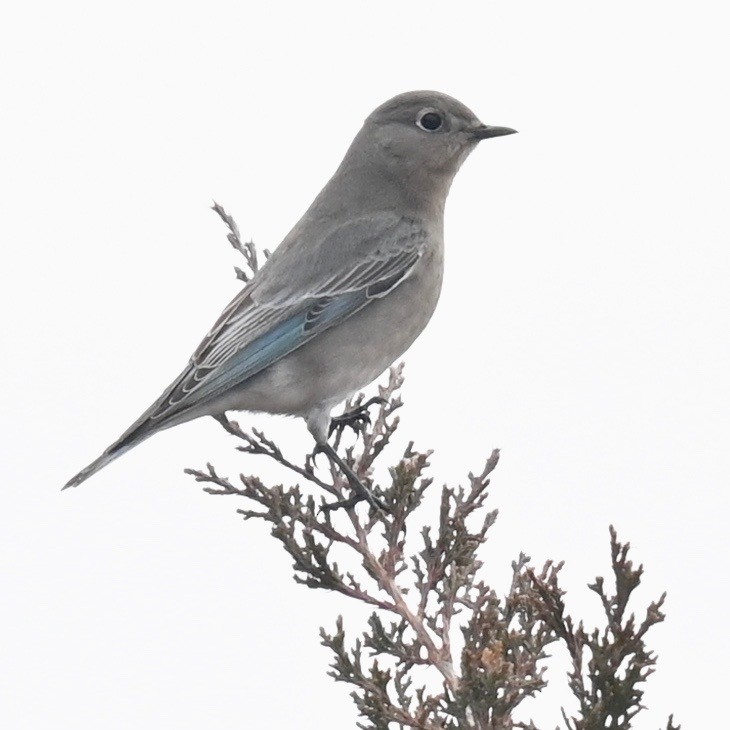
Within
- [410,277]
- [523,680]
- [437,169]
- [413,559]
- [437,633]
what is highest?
[437,169]

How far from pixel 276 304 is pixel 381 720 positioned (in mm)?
3554

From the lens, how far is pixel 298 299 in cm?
796

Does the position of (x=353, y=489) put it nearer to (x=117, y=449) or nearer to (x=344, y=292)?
(x=117, y=449)

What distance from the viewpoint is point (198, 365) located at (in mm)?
7633

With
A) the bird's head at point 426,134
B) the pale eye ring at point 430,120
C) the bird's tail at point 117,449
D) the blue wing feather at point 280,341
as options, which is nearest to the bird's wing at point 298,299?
the blue wing feather at point 280,341

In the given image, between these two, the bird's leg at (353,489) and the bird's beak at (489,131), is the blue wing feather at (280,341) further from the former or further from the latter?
the bird's beak at (489,131)

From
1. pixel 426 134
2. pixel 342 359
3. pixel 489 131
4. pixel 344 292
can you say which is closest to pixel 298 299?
pixel 344 292

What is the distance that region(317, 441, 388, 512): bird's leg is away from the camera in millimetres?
6645

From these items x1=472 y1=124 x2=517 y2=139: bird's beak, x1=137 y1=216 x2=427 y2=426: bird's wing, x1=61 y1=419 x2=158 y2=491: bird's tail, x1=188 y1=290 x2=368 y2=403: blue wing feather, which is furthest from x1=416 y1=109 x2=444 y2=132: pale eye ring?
x1=61 y1=419 x2=158 y2=491: bird's tail

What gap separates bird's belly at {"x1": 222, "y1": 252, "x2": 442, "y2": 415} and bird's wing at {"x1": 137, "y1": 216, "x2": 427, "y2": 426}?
0.06 m

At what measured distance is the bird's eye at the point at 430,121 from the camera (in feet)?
27.8

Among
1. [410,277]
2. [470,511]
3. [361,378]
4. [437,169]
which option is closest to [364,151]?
[437,169]

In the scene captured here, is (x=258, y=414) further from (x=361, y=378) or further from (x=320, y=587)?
(x=320, y=587)

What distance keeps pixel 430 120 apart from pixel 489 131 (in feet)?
1.33
